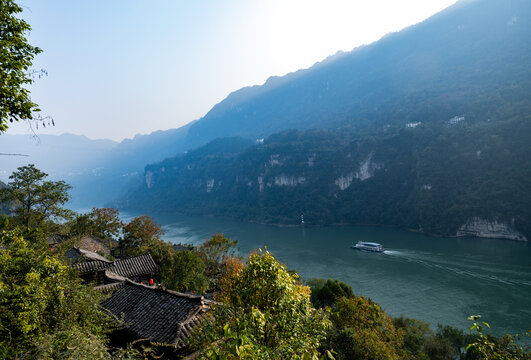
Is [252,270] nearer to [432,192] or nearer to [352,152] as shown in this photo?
[432,192]

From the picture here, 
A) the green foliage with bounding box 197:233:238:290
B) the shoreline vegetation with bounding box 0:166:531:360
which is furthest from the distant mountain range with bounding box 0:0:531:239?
the shoreline vegetation with bounding box 0:166:531:360

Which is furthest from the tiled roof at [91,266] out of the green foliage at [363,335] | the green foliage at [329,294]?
the green foliage at [329,294]

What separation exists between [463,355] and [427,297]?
1867 centimetres

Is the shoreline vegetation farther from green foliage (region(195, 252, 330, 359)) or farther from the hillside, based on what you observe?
the hillside

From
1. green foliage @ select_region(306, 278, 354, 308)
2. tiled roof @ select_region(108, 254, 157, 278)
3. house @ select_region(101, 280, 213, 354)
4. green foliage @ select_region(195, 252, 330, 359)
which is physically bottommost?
green foliage @ select_region(306, 278, 354, 308)

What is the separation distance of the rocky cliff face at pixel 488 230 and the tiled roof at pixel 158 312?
87.6 meters

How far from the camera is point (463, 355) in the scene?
25.3 metres

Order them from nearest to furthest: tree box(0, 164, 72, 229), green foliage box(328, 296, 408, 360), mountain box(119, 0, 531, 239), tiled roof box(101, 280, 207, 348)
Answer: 1. tiled roof box(101, 280, 207, 348)
2. green foliage box(328, 296, 408, 360)
3. tree box(0, 164, 72, 229)
4. mountain box(119, 0, 531, 239)

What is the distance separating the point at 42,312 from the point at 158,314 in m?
7.58

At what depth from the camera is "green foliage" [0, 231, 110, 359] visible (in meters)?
6.43

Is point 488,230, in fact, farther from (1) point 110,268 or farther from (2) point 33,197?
(2) point 33,197

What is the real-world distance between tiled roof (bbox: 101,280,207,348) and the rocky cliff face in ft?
287

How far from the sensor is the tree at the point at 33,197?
2759 centimetres

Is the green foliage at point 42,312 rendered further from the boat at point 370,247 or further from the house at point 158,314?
the boat at point 370,247
